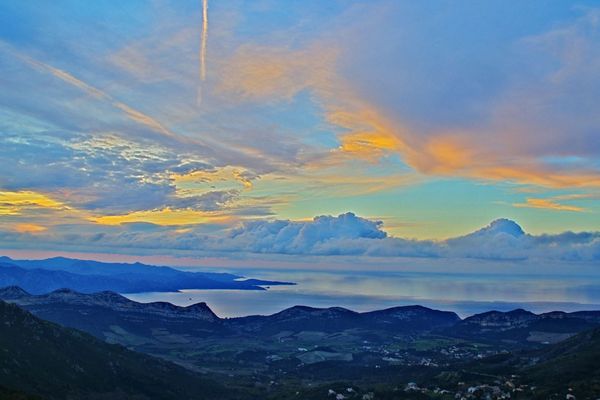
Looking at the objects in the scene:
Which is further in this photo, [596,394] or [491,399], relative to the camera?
[491,399]

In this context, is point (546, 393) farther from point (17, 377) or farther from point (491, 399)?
point (17, 377)

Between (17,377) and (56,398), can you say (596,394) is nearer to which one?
(56,398)

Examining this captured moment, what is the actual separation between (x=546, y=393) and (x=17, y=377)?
192 m

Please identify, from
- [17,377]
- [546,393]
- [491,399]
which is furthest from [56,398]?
[546,393]

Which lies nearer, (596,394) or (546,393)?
(596,394)

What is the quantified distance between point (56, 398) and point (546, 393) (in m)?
178

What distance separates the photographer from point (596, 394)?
7259 inches

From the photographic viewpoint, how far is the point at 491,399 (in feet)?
656

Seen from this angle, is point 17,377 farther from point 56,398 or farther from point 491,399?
point 491,399

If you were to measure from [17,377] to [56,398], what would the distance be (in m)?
16.0

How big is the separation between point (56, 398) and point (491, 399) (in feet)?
522

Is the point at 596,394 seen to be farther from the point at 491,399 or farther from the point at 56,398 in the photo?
the point at 56,398

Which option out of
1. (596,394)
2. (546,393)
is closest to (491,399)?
(546,393)

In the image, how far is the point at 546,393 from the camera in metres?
197
